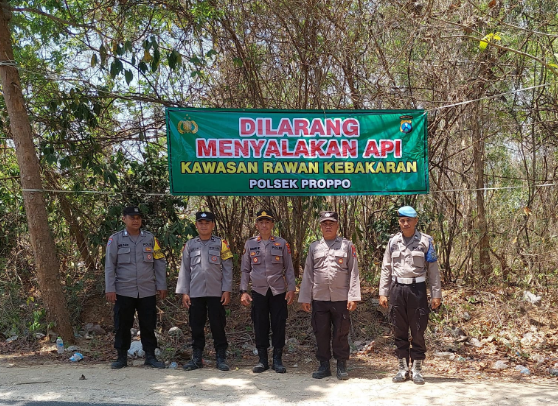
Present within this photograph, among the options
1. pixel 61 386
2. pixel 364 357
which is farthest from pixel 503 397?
pixel 61 386

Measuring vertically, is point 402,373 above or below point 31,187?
below

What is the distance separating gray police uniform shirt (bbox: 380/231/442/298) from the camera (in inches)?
189

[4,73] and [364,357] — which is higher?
[4,73]

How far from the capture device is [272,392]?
14.7 ft

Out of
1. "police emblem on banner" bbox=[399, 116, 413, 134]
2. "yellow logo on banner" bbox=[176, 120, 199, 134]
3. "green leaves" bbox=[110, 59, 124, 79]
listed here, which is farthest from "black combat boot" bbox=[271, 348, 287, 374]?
"green leaves" bbox=[110, 59, 124, 79]

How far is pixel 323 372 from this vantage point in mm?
4949

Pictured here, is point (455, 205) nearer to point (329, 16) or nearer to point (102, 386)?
point (329, 16)

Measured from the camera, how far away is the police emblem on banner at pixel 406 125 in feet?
19.4

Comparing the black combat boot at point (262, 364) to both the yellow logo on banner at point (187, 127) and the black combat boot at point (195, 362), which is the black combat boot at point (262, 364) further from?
the yellow logo on banner at point (187, 127)

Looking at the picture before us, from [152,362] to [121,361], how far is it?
31cm

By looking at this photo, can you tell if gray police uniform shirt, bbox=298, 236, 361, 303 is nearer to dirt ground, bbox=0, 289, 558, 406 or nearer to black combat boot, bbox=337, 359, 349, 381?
black combat boot, bbox=337, 359, 349, 381

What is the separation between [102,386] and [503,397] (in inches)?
135

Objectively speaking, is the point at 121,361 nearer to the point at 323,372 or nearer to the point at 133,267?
the point at 133,267

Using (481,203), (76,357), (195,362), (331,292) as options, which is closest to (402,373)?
(331,292)
